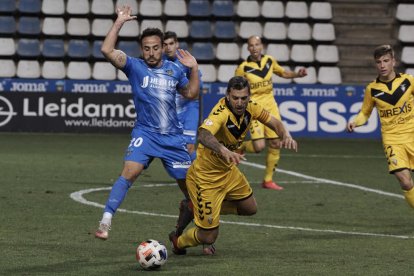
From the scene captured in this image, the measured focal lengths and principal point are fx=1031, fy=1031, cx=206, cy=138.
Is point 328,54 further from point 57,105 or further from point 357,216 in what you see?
point 357,216

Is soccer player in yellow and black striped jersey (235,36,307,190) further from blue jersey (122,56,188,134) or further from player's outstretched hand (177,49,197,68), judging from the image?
player's outstretched hand (177,49,197,68)

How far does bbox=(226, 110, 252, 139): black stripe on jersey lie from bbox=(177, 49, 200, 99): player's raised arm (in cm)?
80

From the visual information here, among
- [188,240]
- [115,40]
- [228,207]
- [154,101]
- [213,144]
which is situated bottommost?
[188,240]

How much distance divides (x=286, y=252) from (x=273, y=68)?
7.35m

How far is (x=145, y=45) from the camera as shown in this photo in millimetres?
8891

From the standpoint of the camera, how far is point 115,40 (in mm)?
8828

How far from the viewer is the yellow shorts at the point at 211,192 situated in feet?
27.4

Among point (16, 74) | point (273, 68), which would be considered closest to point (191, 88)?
point (273, 68)

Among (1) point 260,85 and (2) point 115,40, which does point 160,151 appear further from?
(1) point 260,85

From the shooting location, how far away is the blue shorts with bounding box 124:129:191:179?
28.9 ft

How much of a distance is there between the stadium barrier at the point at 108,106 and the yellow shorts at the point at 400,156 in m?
13.2

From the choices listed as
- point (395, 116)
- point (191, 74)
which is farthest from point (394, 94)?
point (191, 74)

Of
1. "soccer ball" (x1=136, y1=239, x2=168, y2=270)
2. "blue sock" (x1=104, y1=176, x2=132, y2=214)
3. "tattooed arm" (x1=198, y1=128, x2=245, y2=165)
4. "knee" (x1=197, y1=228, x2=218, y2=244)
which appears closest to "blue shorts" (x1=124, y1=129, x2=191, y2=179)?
"blue sock" (x1=104, y1=176, x2=132, y2=214)

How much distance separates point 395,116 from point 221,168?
299 centimetres
